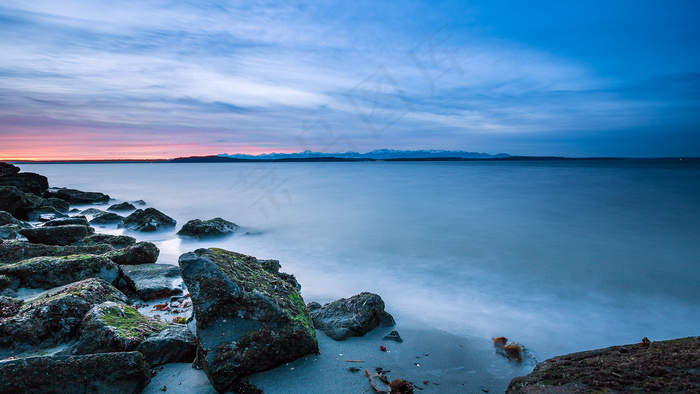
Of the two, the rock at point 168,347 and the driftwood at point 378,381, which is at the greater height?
the rock at point 168,347

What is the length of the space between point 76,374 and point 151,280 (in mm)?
3120

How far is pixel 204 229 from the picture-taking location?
36.0 ft

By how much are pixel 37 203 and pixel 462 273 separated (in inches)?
663

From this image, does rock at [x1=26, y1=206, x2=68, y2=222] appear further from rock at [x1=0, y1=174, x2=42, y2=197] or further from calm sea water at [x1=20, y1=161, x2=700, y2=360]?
rock at [x1=0, y1=174, x2=42, y2=197]

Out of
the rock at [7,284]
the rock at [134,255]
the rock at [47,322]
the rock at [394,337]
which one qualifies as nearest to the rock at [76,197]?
the rock at [134,255]

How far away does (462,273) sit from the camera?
8203 mm

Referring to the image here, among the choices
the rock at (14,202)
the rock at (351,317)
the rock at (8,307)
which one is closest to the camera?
the rock at (8,307)

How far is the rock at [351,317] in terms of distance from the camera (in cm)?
432

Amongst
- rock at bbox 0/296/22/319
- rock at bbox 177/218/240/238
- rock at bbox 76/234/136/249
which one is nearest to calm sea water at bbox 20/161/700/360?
rock at bbox 177/218/240/238

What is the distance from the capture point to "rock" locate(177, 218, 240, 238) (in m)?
10.8

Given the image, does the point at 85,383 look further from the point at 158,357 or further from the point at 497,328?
the point at 497,328

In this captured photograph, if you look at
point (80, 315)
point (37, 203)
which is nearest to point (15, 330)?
point (80, 315)

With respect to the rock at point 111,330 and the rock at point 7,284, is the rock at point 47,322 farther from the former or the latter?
the rock at point 7,284

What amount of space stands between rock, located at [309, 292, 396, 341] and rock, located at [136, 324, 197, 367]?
61.0 inches
